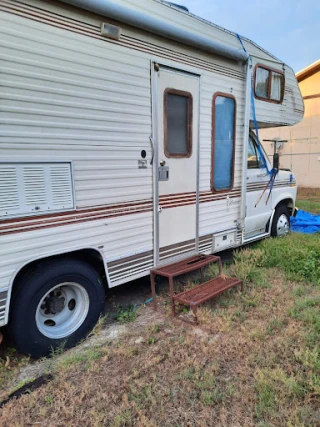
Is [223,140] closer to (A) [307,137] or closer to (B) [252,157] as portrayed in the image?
(B) [252,157]

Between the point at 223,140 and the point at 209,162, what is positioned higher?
the point at 223,140

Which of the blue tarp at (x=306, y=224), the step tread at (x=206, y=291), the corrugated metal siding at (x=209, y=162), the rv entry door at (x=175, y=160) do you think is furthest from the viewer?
the blue tarp at (x=306, y=224)

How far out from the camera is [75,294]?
10.1 ft

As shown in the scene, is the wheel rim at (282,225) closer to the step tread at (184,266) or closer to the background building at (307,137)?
the step tread at (184,266)

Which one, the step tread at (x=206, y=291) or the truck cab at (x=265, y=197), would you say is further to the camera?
the truck cab at (x=265, y=197)

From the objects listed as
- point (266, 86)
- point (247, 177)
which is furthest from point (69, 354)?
point (266, 86)

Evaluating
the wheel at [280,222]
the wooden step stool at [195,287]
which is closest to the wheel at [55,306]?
the wooden step stool at [195,287]

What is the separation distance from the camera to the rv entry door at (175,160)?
351cm

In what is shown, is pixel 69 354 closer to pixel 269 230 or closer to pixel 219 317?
pixel 219 317

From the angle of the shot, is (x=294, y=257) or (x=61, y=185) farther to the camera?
(x=294, y=257)

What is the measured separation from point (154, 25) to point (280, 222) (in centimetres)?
398

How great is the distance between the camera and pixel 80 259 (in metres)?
3.09

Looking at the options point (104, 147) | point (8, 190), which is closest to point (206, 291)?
point (104, 147)

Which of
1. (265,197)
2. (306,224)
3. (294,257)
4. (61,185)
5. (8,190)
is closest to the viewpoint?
(8,190)
